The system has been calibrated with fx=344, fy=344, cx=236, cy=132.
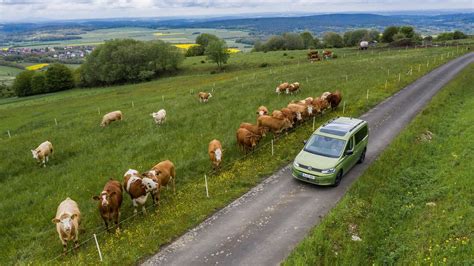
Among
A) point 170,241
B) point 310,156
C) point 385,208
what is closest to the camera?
point 170,241

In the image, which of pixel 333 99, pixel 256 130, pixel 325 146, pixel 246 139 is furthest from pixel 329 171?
pixel 333 99

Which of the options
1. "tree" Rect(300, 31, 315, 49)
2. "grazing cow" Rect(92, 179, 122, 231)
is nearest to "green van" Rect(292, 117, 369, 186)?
"grazing cow" Rect(92, 179, 122, 231)

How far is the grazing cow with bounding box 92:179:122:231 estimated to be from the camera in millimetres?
14789

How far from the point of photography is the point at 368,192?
16.7 metres

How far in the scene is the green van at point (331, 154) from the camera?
17.3m

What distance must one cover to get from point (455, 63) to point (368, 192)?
5020cm

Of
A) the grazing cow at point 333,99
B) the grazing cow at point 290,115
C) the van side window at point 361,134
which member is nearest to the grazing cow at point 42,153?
the grazing cow at point 290,115

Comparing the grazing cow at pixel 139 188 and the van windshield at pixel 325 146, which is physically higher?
the van windshield at pixel 325 146

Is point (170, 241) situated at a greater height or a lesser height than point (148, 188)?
lesser

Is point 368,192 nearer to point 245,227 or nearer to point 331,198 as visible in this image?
point 331,198

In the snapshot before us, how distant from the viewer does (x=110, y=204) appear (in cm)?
1508

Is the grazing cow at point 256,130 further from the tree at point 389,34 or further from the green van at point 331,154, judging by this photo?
the tree at point 389,34

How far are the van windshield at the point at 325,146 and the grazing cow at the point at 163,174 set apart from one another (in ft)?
24.4

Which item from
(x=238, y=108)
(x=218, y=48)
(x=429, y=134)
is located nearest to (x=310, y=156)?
(x=429, y=134)
